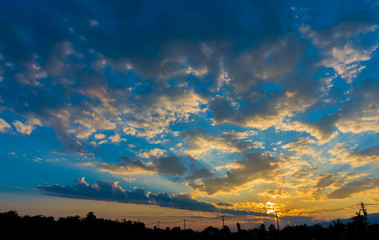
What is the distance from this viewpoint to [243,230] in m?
143

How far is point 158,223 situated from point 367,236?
5048 inches

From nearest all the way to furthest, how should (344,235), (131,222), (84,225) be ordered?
(344,235)
(84,225)
(131,222)

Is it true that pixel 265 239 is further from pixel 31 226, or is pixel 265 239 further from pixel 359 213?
pixel 31 226

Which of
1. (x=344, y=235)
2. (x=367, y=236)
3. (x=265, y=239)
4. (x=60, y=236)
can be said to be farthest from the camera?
(x=60, y=236)

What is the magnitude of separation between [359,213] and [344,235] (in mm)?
73855


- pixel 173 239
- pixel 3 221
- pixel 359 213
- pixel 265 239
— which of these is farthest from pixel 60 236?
pixel 359 213

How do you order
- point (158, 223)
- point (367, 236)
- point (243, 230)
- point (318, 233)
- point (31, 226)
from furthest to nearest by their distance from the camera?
point (158, 223) < point (243, 230) < point (31, 226) < point (318, 233) < point (367, 236)

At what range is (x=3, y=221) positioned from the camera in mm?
124375

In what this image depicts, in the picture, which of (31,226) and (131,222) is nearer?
(31,226)

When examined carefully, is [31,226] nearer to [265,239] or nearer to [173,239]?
[173,239]

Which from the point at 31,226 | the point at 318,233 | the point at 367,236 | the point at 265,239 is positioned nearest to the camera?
the point at 367,236

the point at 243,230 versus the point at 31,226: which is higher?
the point at 31,226

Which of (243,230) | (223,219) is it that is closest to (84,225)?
(223,219)

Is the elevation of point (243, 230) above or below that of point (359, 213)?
below
